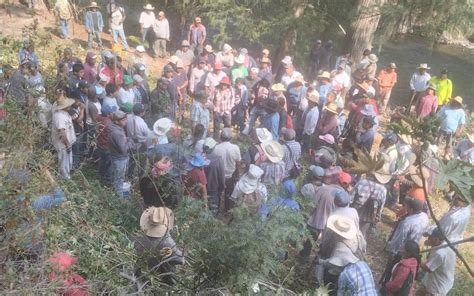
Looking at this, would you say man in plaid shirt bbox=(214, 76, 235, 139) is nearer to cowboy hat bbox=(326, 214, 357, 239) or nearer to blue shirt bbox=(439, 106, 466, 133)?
cowboy hat bbox=(326, 214, 357, 239)

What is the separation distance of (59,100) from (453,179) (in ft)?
17.9

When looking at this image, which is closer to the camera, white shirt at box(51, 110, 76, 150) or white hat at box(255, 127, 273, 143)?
white shirt at box(51, 110, 76, 150)

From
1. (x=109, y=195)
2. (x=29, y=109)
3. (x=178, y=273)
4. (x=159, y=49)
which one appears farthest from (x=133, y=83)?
(x=159, y=49)

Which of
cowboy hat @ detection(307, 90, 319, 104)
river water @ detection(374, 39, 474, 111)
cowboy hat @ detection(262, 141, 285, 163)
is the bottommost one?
river water @ detection(374, 39, 474, 111)

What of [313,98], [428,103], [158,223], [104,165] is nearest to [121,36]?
[313,98]

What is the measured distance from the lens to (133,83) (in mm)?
8273

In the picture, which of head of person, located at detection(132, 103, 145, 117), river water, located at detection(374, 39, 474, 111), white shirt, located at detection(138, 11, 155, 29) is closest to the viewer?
head of person, located at detection(132, 103, 145, 117)

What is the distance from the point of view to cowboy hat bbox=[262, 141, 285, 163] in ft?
20.6

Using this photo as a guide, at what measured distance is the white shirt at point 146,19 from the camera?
14.4 metres

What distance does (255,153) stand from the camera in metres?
6.93

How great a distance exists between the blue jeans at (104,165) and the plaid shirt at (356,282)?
379 centimetres

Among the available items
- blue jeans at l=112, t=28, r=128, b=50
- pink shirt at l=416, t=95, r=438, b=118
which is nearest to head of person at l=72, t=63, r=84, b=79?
blue jeans at l=112, t=28, r=128, b=50

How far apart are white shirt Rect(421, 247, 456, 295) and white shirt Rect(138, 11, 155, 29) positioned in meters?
11.8

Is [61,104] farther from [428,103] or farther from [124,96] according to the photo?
[428,103]
